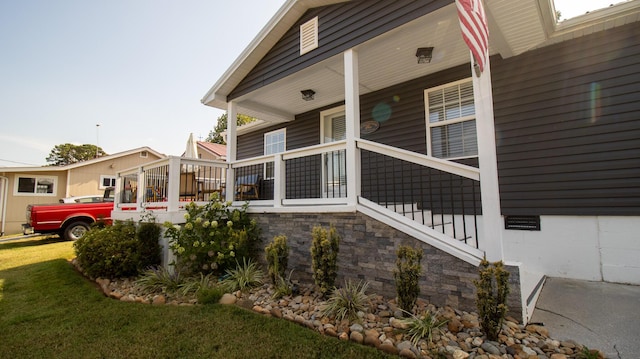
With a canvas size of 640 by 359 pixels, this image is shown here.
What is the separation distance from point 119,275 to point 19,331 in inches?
69.0

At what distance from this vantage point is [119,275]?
15.3 feet

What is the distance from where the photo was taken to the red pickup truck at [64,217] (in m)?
9.09

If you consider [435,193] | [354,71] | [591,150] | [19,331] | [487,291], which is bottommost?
[19,331]

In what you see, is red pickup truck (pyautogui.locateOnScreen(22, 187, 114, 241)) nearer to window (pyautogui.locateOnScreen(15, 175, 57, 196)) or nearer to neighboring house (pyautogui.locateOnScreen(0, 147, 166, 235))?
neighboring house (pyautogui.locateOnScreen(0, 147, 166, 235))

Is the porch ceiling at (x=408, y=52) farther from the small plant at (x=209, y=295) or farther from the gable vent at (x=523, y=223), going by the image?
the small plant at (x=209, y=295)

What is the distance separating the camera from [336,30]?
Result: 447 cm

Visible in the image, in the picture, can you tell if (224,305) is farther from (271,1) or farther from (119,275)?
(271,1)

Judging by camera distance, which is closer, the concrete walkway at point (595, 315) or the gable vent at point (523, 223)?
the concrete walkway at point (595, 315)

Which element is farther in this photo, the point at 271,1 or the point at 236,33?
the point at 236,33

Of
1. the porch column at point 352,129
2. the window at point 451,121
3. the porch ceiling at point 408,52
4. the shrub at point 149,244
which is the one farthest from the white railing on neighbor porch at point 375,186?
the porch ceiling at point 408,52

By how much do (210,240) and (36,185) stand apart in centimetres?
1615

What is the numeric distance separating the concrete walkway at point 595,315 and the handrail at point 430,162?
1.47 metres

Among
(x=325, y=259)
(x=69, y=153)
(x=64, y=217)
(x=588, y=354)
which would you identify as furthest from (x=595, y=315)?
(x=69, y=153)

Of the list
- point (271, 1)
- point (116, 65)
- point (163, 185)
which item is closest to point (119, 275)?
point (163, 185)
